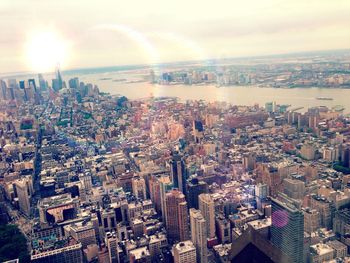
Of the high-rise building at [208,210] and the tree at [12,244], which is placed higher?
the high-rise building at [208,210]

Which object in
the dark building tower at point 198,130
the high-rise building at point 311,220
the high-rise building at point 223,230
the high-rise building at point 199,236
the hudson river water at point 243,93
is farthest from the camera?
the hudson river water at point 243,93

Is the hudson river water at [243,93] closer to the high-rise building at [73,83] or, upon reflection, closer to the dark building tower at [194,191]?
the high-rise building at [73,83]

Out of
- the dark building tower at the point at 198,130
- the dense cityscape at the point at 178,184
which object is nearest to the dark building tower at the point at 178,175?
the dense cityscape at the point at 178,184

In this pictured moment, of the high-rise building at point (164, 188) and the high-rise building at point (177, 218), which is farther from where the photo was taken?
the high-rise building at point (164, 188)

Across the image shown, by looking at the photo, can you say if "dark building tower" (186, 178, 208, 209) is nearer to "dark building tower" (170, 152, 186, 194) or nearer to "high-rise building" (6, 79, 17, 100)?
"dark building tower" (170, 152, 186, 194)

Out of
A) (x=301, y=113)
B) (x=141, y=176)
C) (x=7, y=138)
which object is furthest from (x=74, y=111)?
(x=301, y=113)

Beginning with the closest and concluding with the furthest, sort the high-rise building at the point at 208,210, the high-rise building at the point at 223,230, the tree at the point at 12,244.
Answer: the tree at the point at 12,244 → the high-rise building at the point at 223,230 → the high-rise building at the point at 208,210

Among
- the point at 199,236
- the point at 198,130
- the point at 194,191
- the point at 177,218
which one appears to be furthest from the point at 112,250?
the point at 198,130
